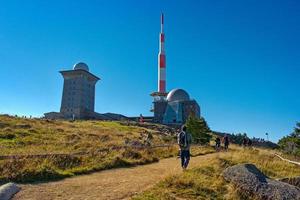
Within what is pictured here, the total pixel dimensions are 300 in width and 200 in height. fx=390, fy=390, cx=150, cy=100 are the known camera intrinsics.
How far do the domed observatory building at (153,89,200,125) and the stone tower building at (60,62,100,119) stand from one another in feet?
55.6

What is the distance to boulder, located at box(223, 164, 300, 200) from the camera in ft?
30.6

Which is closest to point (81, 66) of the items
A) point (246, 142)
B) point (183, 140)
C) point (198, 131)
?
point (198, 131)

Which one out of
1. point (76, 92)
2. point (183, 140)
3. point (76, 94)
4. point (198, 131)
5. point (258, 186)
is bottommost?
point (258, 186)

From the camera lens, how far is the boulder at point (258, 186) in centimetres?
→ 931

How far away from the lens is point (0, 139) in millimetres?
25203

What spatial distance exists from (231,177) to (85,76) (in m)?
92.5

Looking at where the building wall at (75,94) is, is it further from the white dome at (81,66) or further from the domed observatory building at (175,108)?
the domed observatory building at (175,108)

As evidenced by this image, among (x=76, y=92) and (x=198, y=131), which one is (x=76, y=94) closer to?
(x=76, y=92)

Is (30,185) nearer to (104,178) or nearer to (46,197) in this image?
(46,197)

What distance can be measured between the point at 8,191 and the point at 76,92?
92.5 metres

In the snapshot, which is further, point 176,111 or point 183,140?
point 176,111

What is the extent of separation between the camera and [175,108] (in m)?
91.4

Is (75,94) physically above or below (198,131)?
above

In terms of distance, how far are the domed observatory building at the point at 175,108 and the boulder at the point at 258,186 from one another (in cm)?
7774
